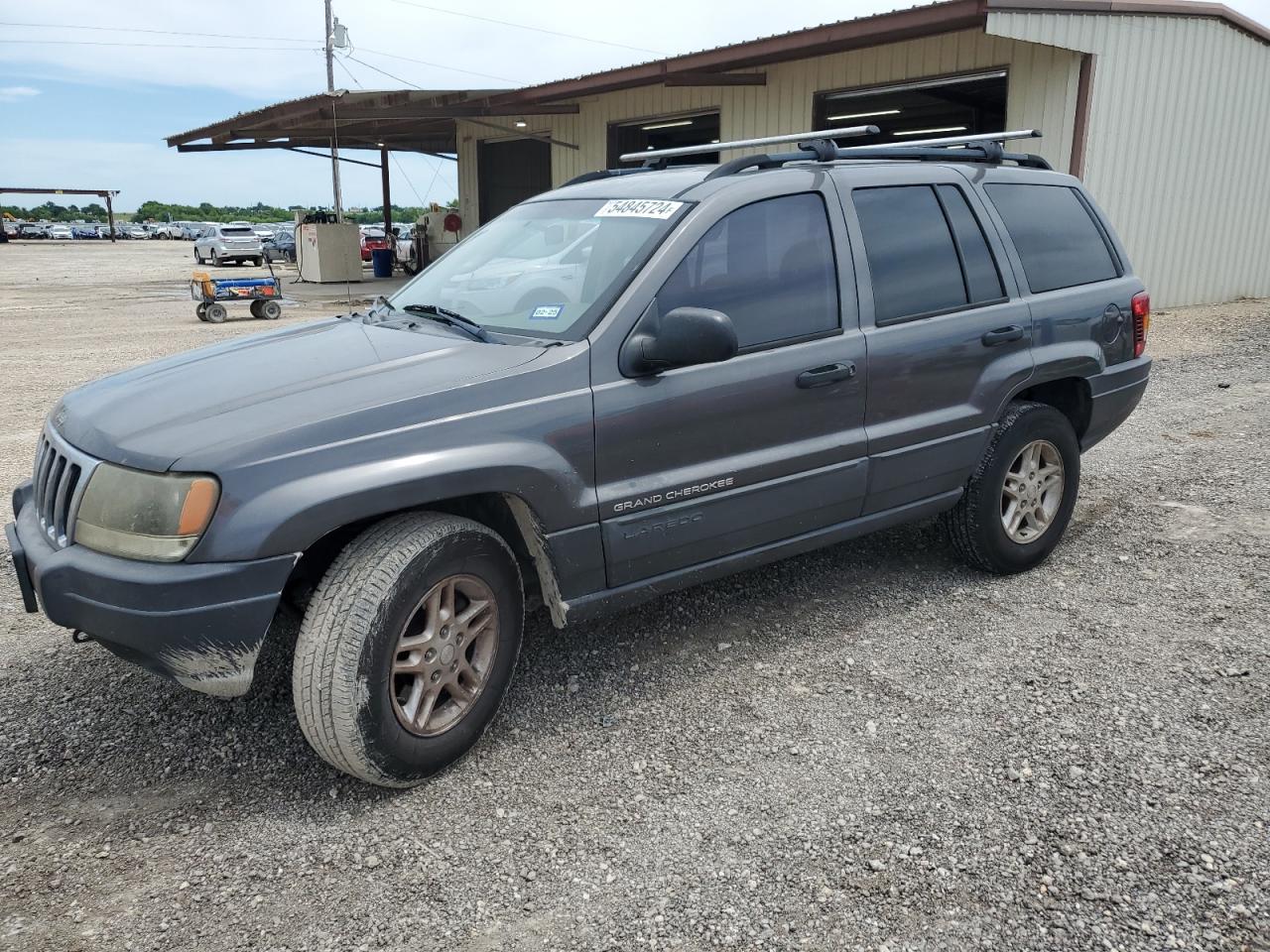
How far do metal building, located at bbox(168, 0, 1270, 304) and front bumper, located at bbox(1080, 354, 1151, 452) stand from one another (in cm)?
702

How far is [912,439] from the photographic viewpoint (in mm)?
4121

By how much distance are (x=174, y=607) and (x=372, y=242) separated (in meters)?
29.9

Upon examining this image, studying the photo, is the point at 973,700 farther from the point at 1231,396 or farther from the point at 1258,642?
the point at 1231,396

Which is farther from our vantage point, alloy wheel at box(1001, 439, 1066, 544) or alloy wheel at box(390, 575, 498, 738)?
alloy wheel at box(1001, 439, 1066, 544)

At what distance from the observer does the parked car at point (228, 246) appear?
3647 centimetres

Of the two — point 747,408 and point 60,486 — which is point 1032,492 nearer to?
point 747,408

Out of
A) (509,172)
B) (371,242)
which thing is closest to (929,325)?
(509,172)

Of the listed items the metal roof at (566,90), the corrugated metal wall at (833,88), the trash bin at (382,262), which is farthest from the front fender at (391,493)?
the trash bin at (382,262)

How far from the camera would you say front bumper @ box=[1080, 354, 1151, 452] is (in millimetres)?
4883

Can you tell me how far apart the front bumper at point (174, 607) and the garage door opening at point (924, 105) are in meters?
10.8

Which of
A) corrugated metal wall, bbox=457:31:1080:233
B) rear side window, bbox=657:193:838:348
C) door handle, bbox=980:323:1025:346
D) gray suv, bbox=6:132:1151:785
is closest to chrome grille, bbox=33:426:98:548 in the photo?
gray suv, bbox=6:132:1151:785

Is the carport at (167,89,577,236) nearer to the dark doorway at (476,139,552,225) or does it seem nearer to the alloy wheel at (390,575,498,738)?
the dark doorway at (476,139,552,225)

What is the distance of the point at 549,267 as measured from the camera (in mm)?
3783

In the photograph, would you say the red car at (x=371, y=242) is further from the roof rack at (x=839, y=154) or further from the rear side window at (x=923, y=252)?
the rear side window at (x=923, y=252)
